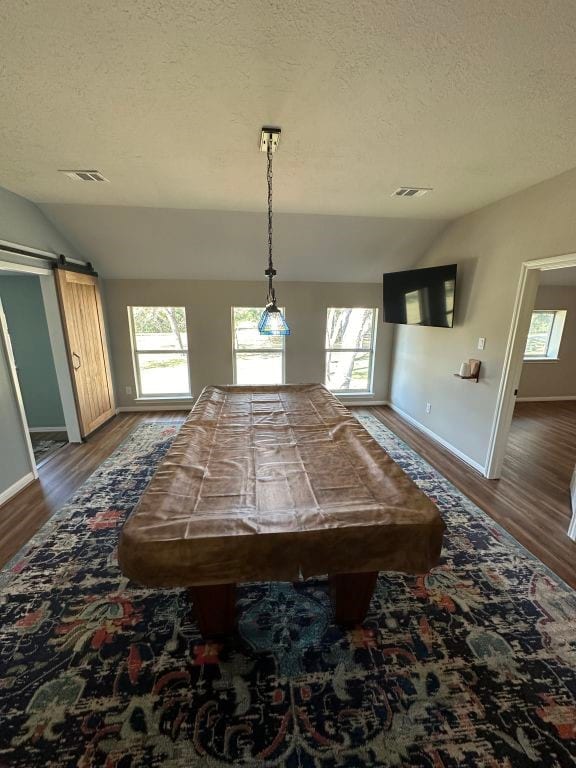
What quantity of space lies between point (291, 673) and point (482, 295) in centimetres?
354

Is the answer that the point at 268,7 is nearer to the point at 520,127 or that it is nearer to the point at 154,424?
the point at 520,127

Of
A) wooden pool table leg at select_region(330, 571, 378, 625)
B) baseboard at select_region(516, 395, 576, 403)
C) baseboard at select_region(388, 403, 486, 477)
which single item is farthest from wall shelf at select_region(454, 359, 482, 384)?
baseboard at select_region(516, 395, 576, 403)

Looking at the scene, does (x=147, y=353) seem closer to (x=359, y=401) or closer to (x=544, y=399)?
(x=359, y=401)

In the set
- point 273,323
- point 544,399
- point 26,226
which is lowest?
point 544,399

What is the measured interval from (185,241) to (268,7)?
3.13 meters

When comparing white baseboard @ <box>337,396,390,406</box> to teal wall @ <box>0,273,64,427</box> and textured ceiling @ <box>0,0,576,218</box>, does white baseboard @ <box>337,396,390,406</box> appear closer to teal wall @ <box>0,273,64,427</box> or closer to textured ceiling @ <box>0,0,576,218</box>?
textured ceiling @ <box>0,0,576,218</box>

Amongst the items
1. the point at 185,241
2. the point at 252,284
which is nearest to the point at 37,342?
the point at 185,241

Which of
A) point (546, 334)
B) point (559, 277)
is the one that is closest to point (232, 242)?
point (559, 277)

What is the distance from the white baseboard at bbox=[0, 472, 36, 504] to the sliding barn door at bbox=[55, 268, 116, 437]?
3.13ft

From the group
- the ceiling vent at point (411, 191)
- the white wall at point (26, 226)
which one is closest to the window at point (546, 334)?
the ceiling vent at point (411, 191)

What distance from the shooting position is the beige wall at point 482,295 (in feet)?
8.13

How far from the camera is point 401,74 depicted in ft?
4.49

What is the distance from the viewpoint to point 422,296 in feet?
12.6

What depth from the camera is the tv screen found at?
3.52m
